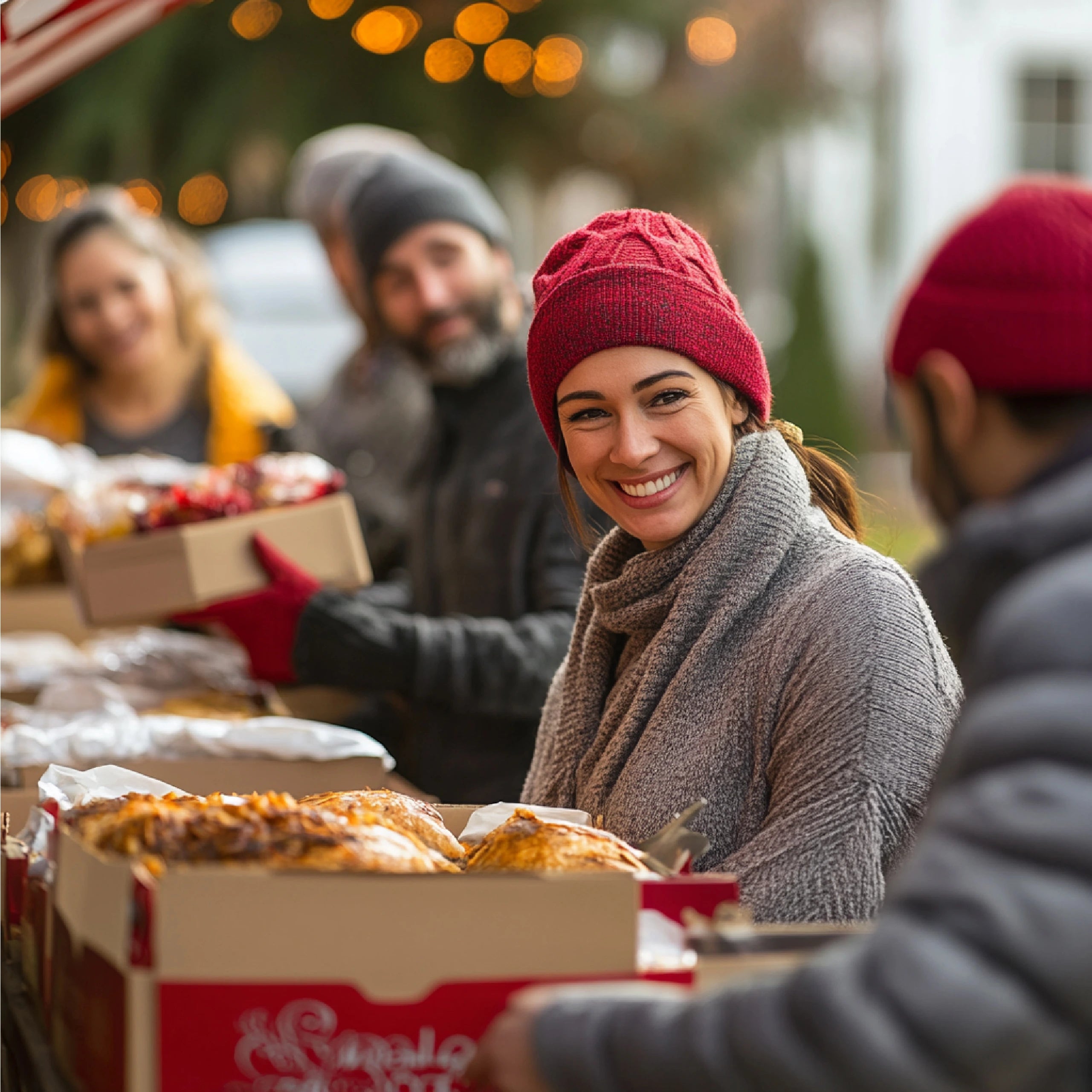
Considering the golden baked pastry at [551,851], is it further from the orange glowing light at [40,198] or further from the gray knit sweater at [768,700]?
the orange glowing light at [40,198]

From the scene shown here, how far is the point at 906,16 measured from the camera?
16.4 metres

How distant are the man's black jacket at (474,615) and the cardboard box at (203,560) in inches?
7.6

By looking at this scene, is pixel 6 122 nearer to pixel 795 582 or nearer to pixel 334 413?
pixel 334 413

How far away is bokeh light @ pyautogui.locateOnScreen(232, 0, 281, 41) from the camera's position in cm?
865

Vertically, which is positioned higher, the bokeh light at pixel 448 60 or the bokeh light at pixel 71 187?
the bokeh light at pixel 448 60

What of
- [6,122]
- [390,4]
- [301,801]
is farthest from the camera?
[390,4]

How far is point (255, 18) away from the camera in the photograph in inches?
342

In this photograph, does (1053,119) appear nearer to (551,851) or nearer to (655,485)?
(655,485)

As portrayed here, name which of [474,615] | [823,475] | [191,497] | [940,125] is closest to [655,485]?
[823,475]

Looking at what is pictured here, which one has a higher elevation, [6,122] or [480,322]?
[6,122]

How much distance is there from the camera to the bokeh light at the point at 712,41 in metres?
11.0

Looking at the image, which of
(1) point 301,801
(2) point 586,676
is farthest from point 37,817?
(2) point 586,676

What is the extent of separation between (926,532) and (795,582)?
407 inches

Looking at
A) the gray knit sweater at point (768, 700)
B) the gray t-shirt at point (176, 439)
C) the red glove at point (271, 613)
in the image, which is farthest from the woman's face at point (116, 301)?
the gray knit sweater at point (768, 700)
